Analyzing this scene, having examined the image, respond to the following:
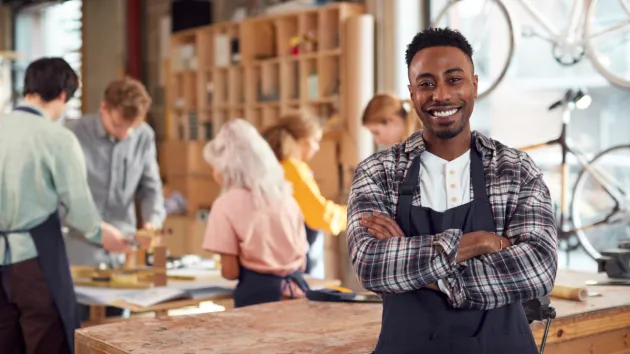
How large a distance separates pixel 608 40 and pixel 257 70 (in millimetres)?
3608

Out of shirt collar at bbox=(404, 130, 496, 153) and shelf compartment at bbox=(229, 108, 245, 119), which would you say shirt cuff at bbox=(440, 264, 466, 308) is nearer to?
shirt collar at bbox=(404, 130, 496, 153)

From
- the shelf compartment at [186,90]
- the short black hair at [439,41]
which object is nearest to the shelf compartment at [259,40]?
the shelf compartment at [186,90]

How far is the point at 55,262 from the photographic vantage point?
3830mm

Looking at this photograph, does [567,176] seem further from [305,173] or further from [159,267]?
[159,267]

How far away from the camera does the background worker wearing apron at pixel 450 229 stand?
217 cm

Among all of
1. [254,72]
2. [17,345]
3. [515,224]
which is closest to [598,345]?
[515,224]

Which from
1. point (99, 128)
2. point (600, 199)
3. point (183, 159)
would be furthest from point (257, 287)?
point (183, 159)

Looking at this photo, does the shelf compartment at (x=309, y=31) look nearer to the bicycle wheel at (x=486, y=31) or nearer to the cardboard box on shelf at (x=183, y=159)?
the bicycle wheel at (x=486, y=31)

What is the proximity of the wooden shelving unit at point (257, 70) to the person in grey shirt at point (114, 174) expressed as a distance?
233 centimetres

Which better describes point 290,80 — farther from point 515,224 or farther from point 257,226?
point 515,224

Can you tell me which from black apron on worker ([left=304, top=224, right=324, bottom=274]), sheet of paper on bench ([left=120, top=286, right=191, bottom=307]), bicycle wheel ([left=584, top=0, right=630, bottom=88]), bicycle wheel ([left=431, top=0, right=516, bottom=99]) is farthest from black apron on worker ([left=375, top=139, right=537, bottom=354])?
bicycle wheel ([left=431, top=0, right=516, bottom=99])

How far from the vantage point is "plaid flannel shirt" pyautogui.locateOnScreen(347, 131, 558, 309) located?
2.15 m

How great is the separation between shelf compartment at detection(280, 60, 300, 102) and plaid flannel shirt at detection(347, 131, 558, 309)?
5.82m

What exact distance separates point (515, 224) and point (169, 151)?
7.74 metres
